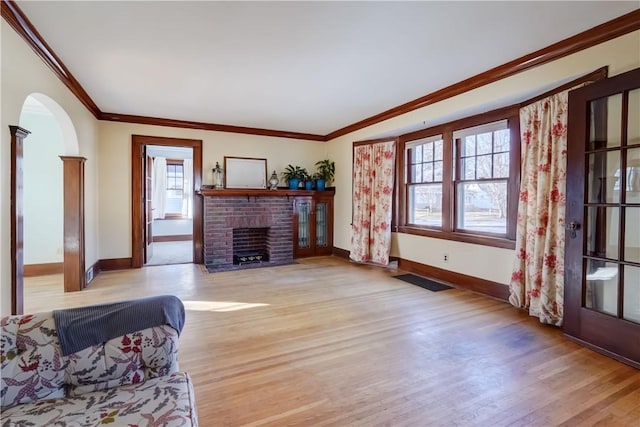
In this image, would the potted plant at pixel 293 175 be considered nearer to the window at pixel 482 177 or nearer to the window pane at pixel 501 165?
the window at pixel 482 177

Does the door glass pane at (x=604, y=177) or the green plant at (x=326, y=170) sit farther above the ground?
the green plant at (x=326, y=170)

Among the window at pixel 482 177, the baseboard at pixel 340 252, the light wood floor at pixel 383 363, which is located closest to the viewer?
the light wood floor at pixel 383 363

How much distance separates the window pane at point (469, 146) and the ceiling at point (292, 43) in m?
0.87

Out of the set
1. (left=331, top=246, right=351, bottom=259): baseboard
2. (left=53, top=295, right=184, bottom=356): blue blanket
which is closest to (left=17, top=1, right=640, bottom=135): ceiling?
(left=53, top=295, right=184, bottom=356): blue blanket

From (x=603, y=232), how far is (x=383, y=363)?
193cm

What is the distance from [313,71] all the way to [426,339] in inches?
107

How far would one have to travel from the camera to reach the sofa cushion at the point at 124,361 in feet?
4.25

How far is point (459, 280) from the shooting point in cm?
413

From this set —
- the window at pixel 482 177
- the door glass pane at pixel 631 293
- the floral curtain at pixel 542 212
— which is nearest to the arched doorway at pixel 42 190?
the window at pixel 482 177

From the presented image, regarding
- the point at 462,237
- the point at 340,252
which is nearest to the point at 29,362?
the point at 462,237

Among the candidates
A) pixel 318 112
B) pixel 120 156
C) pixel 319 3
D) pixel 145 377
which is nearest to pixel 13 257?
pixel 145 377

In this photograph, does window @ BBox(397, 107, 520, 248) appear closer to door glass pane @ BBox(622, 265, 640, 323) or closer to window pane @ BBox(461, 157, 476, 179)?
window pane @ BBox(461, 157, 476, 179)

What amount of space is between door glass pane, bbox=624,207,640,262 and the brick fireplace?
4.50 metres

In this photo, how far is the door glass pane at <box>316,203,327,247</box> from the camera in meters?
6.55
